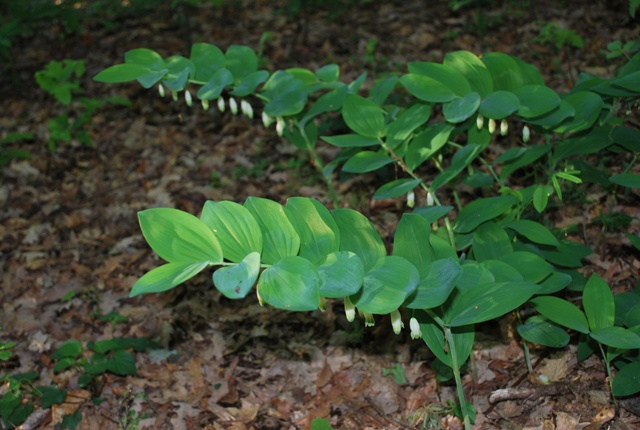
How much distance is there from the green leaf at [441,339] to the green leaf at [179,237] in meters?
0.89

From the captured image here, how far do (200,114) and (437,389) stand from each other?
3497 mm

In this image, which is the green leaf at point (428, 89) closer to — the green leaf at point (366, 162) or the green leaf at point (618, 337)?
the green leaf at point (366, 162)

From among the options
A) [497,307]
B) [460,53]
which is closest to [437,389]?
[497,307]

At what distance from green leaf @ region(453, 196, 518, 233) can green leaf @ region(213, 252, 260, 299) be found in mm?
1089

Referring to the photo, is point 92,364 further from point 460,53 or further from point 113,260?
point 460,53

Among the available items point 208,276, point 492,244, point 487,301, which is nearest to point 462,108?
point 492,244

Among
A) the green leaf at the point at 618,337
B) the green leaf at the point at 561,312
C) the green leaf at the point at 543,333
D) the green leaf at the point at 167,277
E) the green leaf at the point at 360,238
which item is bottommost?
the green leaf at the point at 543,333

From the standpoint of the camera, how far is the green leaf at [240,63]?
2.80 meters

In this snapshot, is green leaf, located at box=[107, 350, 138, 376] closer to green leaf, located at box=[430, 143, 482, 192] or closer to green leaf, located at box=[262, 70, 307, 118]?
green leaf, located at box=[262, 70, 307, 118]

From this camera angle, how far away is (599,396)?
7.93 feet

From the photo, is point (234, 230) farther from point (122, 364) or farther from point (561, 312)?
point (122, 364)

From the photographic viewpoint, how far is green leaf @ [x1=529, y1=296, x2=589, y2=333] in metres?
2.22

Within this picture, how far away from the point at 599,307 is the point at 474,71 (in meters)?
1.06

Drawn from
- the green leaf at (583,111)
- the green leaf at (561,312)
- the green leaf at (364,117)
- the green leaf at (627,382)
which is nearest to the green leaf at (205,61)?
the green leaf at (364,117)
